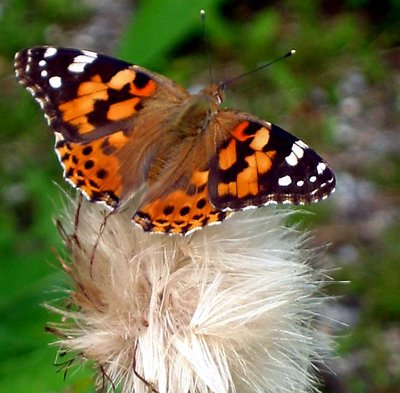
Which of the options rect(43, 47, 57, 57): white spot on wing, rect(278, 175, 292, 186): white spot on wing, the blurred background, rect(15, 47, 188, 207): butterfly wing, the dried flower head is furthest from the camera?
the blurred background

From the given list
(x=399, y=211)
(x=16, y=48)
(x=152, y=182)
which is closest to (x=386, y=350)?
(x=399, y=211)

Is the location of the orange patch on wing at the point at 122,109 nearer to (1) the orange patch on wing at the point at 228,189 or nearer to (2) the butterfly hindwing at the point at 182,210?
(2) the butterfly hindwing at the point at 182,210

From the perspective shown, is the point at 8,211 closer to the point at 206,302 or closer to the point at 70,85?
the point at 70,85

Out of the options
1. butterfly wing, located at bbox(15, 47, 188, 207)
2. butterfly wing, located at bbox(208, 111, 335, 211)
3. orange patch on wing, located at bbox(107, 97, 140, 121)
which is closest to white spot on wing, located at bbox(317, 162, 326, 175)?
butterfly wing, located at bbox(208, 111, 335, 211)

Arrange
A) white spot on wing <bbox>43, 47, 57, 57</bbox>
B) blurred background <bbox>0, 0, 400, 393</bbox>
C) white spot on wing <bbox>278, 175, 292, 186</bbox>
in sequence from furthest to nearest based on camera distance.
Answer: blurred background <bbox>0, 0, 400, 393</bbox> → white spot on wing <bbox>43, 47, 57, 57</bbox> → white spot on wing <bbox>278, 175, 292, 186</bbox>

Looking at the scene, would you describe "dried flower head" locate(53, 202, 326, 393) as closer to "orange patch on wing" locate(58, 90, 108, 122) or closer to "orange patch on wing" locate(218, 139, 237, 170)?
"orange patch on wing" locate(218, 139, 237, 170)

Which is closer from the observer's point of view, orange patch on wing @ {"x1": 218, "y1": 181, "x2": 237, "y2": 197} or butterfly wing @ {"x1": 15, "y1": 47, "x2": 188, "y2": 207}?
orange patch on wing @ {"x1": 218, "y1": 181, "x2": 237, "y2": 197}

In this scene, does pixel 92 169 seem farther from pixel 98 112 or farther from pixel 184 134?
pixel 184 134

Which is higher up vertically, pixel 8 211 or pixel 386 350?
pixel 8 211

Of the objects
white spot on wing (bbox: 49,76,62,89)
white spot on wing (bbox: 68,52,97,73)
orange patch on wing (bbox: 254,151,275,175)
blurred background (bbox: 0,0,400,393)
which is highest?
white spot on wing (bbox: 68,52,97,73)
